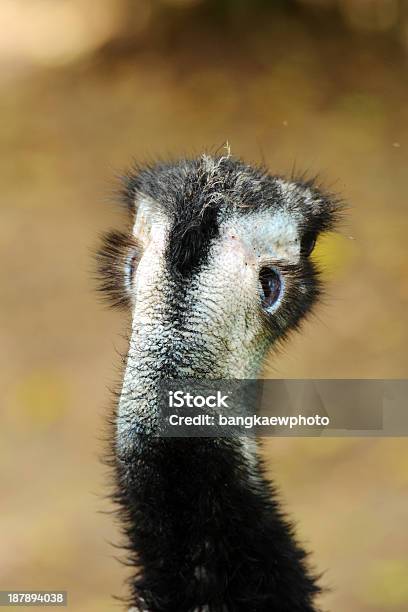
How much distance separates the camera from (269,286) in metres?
1.65

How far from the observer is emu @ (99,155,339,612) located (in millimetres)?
1536

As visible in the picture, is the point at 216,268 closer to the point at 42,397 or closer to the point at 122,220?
the point at 122,220

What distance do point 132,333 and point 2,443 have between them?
8.24 feet

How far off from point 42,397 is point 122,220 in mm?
1245

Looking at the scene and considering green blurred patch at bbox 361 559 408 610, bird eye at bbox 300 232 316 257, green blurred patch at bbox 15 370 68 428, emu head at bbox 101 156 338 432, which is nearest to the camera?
emu head at bbox 101 156 338 432

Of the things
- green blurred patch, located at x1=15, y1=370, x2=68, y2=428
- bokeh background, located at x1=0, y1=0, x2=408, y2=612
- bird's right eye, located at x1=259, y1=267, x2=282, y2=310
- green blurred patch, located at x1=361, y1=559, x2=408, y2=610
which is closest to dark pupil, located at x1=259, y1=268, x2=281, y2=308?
bird's right eye, located at x1=259, y1=267, x2=282, y2=310

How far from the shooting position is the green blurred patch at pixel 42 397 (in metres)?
4.08

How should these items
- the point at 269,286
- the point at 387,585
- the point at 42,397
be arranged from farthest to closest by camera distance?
the point at 42,397
the point at 387,585
the point at 269,286

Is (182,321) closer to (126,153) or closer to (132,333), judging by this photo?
(132,333)

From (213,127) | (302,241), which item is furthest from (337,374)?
(302,241)

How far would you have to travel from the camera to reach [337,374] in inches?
161

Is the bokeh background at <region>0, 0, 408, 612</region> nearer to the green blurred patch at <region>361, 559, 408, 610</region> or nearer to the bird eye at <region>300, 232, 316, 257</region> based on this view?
the green blurred patch at <region>361, 559, 408, 610</region>

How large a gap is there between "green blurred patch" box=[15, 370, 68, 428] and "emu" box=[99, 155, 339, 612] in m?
2.47

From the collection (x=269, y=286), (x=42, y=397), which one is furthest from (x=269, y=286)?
(x=42, y=397)
